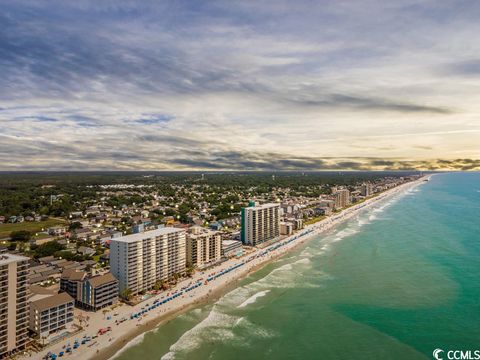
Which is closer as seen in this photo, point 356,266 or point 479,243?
point 356,266

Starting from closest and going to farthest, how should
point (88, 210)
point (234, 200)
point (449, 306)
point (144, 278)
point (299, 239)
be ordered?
point (449, 306)
point (144, 278)
point (299, 239)
point (88, 210)
point (234, 200)

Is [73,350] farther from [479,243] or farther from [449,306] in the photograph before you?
[479,243]

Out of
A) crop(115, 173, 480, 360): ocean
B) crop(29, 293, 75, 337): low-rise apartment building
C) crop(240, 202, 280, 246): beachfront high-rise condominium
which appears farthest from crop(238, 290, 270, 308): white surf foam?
crop(240, 202, 280, 246): beachfront high-rise condominium

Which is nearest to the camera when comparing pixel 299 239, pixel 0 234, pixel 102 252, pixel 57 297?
pixel 57 297

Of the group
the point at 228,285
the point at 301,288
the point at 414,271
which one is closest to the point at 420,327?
the point at 301,288

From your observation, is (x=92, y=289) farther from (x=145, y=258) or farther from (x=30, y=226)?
(x=30, y=226)

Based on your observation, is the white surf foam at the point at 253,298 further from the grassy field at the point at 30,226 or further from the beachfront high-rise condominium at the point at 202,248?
the grassy field at the point at 30,226

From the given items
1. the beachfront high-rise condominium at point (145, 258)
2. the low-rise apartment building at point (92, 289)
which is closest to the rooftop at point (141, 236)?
the beachfront high-rise condominium at point (145, 258)
